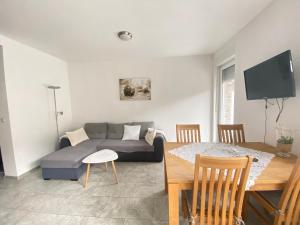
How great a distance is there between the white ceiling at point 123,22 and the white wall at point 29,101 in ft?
0.91

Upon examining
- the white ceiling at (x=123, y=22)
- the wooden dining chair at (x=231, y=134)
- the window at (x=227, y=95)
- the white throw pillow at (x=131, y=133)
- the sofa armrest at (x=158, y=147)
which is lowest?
the sofa armrest at (x=158, y=147)

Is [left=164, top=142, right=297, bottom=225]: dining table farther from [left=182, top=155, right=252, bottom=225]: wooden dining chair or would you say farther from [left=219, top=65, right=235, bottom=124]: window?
[left=219, top=65, right=235, bottom=124]: window

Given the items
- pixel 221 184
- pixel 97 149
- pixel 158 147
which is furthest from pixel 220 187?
pixel 97 149

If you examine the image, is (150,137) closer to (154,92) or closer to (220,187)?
(154,92)

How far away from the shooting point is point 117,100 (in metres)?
4.22

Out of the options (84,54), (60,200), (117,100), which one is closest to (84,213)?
(60,200)

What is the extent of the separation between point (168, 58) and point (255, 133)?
267 cm

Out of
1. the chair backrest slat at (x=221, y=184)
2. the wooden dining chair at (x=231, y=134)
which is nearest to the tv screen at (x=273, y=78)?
the wooden dining chair at (x=231, y=134)

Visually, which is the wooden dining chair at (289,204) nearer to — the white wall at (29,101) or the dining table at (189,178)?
the dining table at (189,178)

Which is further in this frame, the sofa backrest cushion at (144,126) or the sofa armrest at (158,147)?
the sofa backrest cushion at (144,126)

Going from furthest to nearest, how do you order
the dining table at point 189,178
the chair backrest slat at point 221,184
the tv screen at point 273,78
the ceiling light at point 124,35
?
the ceiling light at point 124,35, the tv screen at point 273,78, the dining table at point 189,178, the chair backrest slat at point 221,184

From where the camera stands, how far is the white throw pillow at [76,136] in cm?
340

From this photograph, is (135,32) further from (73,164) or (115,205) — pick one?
(115,205)

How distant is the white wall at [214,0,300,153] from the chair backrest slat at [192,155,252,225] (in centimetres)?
108
